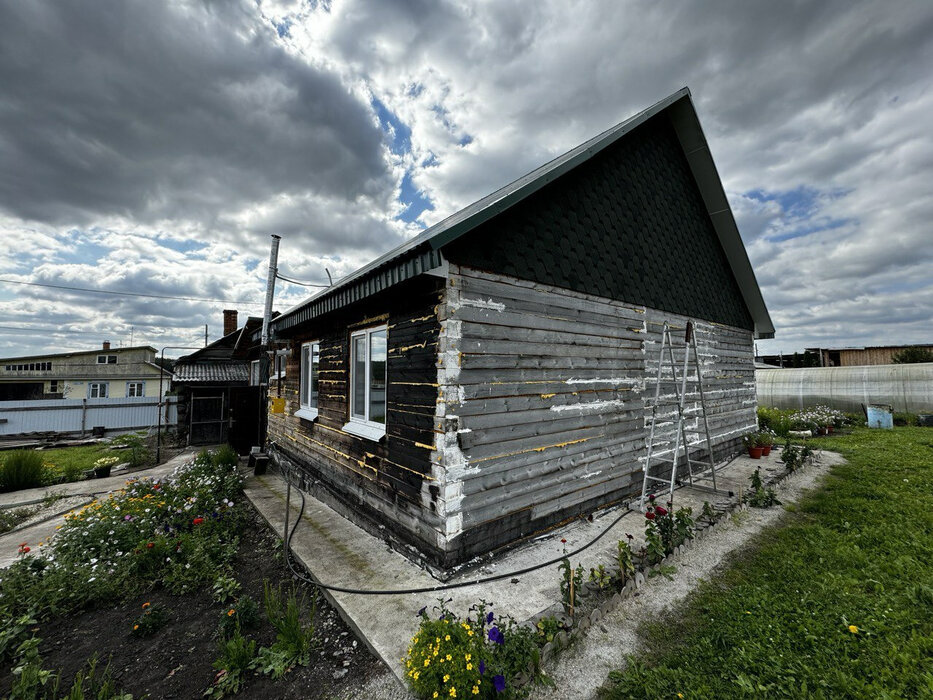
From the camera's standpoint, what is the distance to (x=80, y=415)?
17016 millimetres

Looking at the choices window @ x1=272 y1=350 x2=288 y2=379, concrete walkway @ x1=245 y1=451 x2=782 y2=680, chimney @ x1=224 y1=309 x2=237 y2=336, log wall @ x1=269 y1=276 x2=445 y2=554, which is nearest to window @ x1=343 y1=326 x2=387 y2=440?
log wall @ x1=269 y1=276 x2=445 y2=554

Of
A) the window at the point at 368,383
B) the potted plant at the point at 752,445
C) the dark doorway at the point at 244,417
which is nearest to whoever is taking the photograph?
the window at the point at 368,383

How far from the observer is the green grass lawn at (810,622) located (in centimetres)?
246

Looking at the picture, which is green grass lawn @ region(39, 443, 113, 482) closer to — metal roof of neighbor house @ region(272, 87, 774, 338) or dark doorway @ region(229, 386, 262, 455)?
dark doorway @ region(229, 386, 262, 455)

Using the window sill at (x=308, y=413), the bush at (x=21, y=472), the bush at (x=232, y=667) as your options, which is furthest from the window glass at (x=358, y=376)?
the bush at (x=21, y=472)

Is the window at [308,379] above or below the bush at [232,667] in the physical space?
above

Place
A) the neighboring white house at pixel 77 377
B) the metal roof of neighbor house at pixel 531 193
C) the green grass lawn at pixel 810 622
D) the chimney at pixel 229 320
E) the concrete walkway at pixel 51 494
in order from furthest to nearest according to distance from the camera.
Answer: the neighboring white house at pixel 77 377
the chimney at pixel 229 320
the concrete walkway at pixel 51 494
the metal roof of neighbor house at pixel 531 193
the green grass lawn at pixel 810 622

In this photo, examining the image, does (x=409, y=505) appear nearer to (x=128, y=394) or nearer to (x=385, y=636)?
(x=385, y=636)

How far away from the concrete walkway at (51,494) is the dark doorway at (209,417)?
8.00ft

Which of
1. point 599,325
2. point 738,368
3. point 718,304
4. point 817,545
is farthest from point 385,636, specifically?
point 738,368

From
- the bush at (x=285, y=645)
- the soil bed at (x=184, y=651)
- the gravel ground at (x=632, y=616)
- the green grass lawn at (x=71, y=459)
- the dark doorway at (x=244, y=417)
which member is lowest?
the green grass lawn at (x=71, y=459)

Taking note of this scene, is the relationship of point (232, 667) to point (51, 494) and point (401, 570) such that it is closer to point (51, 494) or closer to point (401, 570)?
point (401, 570)

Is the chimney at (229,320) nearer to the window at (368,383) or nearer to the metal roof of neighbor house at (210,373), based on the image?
the metal roof of neighbor house at (210,373)

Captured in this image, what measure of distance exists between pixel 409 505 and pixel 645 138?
712cm
